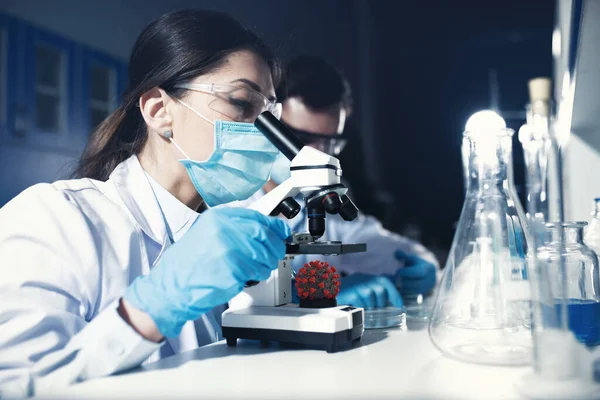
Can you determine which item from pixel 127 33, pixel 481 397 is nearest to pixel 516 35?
pixel 127 33

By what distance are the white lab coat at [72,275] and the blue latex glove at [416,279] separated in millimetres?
717

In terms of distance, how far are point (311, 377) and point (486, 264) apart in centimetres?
33

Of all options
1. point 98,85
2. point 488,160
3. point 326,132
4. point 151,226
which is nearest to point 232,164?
point 151,226

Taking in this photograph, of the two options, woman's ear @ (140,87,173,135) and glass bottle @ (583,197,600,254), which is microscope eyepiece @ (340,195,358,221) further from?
woman's ear @ (140,87,173,135)

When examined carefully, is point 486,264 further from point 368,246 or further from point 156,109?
point 368,246

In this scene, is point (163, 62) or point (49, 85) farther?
point (49, 85)

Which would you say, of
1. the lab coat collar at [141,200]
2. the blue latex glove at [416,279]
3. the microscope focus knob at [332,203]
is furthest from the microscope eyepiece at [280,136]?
the blue latex glove at [416,279]

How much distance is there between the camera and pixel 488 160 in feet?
2.66

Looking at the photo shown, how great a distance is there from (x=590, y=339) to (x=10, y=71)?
1934 millimetres

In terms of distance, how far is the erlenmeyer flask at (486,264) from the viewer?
78cm

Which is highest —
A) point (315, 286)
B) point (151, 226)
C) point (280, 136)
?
point (280, 136)

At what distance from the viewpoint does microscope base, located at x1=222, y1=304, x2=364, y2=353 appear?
0.81 metres

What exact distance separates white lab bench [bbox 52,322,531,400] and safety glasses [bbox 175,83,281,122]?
664 mm

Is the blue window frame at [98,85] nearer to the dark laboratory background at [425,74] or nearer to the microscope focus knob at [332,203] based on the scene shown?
the microscope focus knob at [332,203]
